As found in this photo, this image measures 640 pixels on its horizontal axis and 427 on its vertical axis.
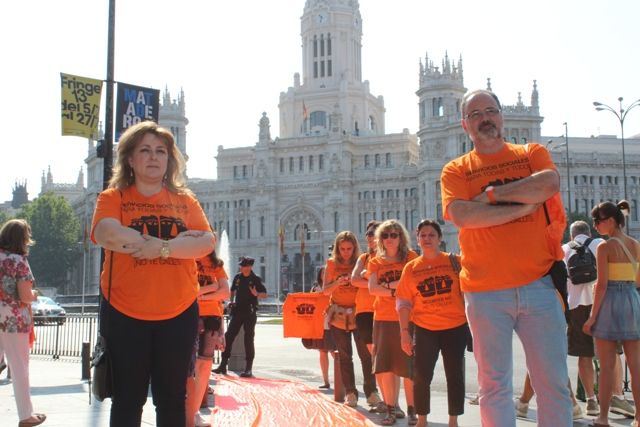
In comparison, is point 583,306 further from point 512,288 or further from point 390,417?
point 512,288

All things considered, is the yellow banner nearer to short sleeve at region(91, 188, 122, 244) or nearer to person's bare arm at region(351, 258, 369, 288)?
person's bare arm at region(351, 258, 369, 288)

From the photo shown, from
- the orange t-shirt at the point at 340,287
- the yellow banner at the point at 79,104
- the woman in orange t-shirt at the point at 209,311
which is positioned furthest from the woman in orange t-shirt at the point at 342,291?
the yellow banner at the point at 79,104

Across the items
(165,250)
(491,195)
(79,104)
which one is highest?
(79,104)

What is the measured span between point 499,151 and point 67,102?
30.7 ft

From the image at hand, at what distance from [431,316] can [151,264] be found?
12.7 ft

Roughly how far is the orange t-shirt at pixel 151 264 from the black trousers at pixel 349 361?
523cm

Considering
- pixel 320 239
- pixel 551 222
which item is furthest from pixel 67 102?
pixel 320 239

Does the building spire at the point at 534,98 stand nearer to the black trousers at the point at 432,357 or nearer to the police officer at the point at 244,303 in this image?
the police officer at the point at 244,303

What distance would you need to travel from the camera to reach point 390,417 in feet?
28.6

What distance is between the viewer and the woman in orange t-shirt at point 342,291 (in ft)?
34.9

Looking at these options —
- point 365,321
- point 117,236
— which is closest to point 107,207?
point 117,236

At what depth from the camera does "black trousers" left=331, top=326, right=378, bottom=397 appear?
10156 mm

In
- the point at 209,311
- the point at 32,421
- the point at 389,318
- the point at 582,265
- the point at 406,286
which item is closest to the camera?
the point at 32,421

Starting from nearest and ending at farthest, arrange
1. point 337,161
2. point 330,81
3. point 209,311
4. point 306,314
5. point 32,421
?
point 32,421
point 209,311
point 306,314
point 337,161
point 330,81
